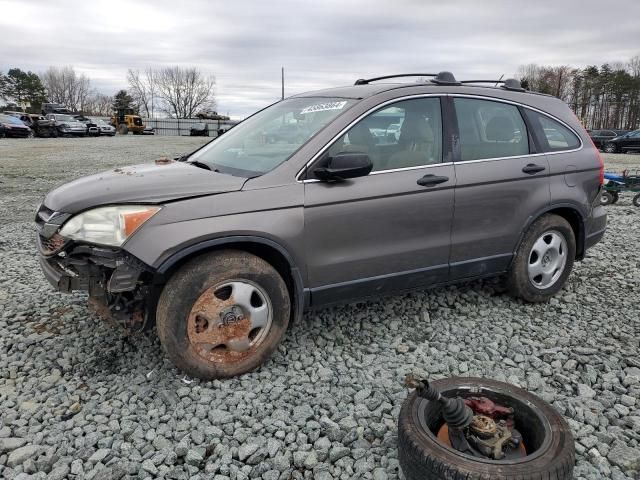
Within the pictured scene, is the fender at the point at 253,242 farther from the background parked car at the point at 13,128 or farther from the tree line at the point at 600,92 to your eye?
the tree line at the point at 600,92

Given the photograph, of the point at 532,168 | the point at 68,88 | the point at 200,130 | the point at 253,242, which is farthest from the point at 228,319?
the point at 68,88

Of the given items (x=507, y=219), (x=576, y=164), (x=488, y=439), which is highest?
(x=576, y=164)

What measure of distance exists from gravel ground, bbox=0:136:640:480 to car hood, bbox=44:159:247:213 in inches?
43.4

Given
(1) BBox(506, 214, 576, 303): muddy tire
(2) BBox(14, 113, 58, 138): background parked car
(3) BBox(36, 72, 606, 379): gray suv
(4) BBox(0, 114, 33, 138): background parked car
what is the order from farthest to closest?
(2) BBox(14, 113, 58, 138): background parked car → (4) BBox(0, 114, 33, 138): background parked car → (1) BBox(506, 214, 576, 303): muddy tire → (3) BBox(36, 72, 606, 379): gray suv

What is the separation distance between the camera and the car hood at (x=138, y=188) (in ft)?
9.70

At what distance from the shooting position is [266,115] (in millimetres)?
4262

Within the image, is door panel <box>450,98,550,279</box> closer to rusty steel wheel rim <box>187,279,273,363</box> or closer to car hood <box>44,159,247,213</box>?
rusty steel wheel rim <box>187,279,273,363</box>

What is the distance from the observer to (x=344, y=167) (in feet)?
10.5

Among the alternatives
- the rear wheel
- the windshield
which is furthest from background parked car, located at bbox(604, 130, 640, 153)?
the windshield

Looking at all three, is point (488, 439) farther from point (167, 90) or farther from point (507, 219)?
point (167, 90)

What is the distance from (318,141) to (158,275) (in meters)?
1.31

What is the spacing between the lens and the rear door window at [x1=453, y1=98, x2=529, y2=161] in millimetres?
3918

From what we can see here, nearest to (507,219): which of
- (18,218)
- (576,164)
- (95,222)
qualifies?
(576,164)

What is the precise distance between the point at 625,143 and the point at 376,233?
1072 inches
